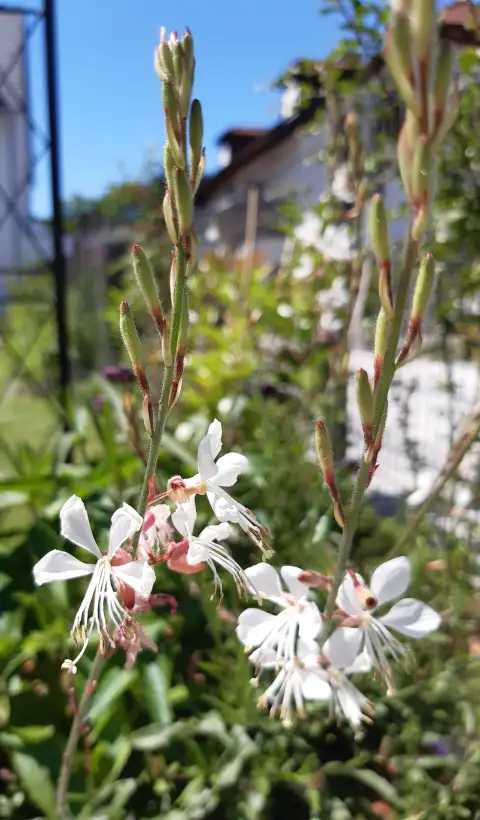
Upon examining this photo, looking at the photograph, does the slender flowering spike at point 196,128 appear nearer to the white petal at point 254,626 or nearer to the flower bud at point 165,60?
the flower bud at point 165,60

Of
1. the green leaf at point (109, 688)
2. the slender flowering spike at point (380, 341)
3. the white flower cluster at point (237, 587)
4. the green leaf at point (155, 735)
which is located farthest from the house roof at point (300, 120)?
the green leaf at point (155, 735)

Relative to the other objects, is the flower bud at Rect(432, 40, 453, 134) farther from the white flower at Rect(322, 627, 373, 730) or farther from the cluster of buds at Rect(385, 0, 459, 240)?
the white flower at Rect(322, 627, 373, 730)

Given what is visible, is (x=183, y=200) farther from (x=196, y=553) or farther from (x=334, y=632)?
(x=334, y=632)

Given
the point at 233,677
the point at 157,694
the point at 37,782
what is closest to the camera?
the point at 37,782

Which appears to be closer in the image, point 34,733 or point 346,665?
point 346,665

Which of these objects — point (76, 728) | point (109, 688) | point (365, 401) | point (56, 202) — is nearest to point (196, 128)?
point (365, 401)

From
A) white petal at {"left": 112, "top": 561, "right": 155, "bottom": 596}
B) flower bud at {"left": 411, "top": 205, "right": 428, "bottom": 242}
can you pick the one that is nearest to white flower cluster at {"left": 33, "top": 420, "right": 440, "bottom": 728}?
white petal at {"left": 112, "top": 561, "right": 155, "bottom": 596}

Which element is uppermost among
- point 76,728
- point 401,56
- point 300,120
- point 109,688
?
point 300,120

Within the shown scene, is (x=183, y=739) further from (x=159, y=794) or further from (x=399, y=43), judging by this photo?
(x=399, y=43)
